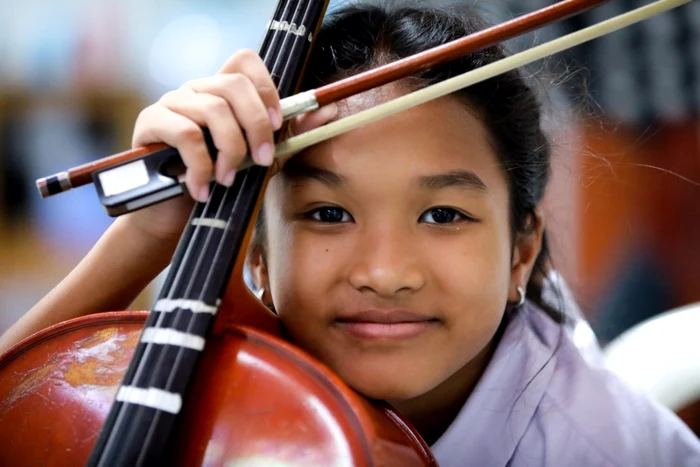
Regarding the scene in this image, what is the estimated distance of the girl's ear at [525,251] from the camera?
80 centimetres

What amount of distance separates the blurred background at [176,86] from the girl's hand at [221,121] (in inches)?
28.6

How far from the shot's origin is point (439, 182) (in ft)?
2.15

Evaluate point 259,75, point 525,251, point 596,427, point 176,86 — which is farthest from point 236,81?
point 176,86

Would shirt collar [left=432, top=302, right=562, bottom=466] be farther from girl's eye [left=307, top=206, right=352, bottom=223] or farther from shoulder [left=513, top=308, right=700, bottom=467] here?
girl's eye [left=307, top=206, right=352, bottom=223]

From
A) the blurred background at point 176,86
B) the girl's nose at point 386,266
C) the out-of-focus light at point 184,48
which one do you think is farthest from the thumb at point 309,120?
the out-of-focus light at point 184,48

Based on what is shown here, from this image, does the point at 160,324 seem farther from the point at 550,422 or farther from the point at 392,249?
the point at 550,422

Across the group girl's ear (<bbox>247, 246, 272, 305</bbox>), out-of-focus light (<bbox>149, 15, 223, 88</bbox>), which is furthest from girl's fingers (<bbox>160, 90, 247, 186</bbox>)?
out-of-focus light (<bbox>149, 15, 223, 88</bbox>)

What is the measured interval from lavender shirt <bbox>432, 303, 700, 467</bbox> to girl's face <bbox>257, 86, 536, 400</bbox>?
108mm

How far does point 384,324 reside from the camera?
653 mm

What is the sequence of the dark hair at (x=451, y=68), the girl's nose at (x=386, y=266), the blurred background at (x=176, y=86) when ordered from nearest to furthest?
the girl's nose at (x=386, y=266)
the dark hair at (x=451, y=68)
the blurred background at (x=176, y=86)

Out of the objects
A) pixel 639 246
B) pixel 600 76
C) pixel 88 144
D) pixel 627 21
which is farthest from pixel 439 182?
pixel 639 246

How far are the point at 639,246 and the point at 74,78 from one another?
154 centimetres

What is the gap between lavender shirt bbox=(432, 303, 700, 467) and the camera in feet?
2.50

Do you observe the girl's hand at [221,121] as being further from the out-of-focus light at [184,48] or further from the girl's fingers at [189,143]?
the out-of-focus light at [184,48]
